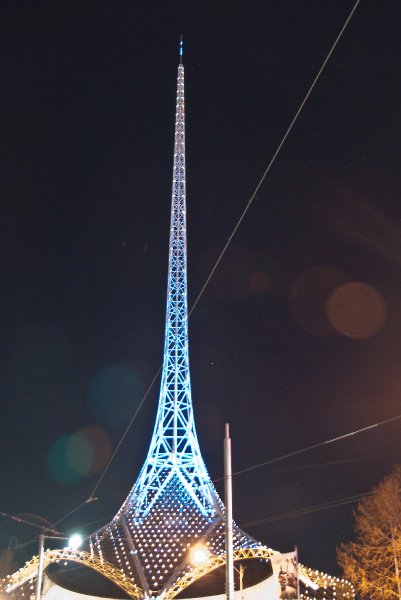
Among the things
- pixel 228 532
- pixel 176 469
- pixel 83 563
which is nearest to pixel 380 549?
pixel 228 532

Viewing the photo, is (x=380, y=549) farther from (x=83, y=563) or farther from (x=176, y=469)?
(x=176, y=469)

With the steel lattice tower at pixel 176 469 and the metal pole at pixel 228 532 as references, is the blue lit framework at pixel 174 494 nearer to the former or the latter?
the steel lattice tower at pixel 176 469

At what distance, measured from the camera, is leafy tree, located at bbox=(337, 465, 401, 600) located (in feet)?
81.0

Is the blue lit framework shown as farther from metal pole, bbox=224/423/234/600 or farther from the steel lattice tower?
metal pole, bbox=224/423/234/600

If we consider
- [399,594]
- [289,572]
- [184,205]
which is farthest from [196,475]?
[399,594]

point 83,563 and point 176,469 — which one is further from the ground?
point 176,469

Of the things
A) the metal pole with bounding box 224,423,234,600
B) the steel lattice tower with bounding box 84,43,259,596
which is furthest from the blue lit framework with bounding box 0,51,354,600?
the metal pole with bounding box 224,423,234,600

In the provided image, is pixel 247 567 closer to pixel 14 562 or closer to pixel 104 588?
pixel 104 588

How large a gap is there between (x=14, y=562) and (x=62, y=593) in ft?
40.7

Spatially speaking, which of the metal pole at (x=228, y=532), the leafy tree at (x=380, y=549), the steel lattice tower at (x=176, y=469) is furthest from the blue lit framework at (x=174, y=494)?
the metal pole at (x=228, y=532)

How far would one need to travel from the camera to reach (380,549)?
2512cm

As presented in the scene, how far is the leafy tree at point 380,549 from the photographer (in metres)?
24.7

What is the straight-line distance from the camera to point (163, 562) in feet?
153

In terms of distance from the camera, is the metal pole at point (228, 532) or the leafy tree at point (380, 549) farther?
the leafy tree at point (380, 549)
